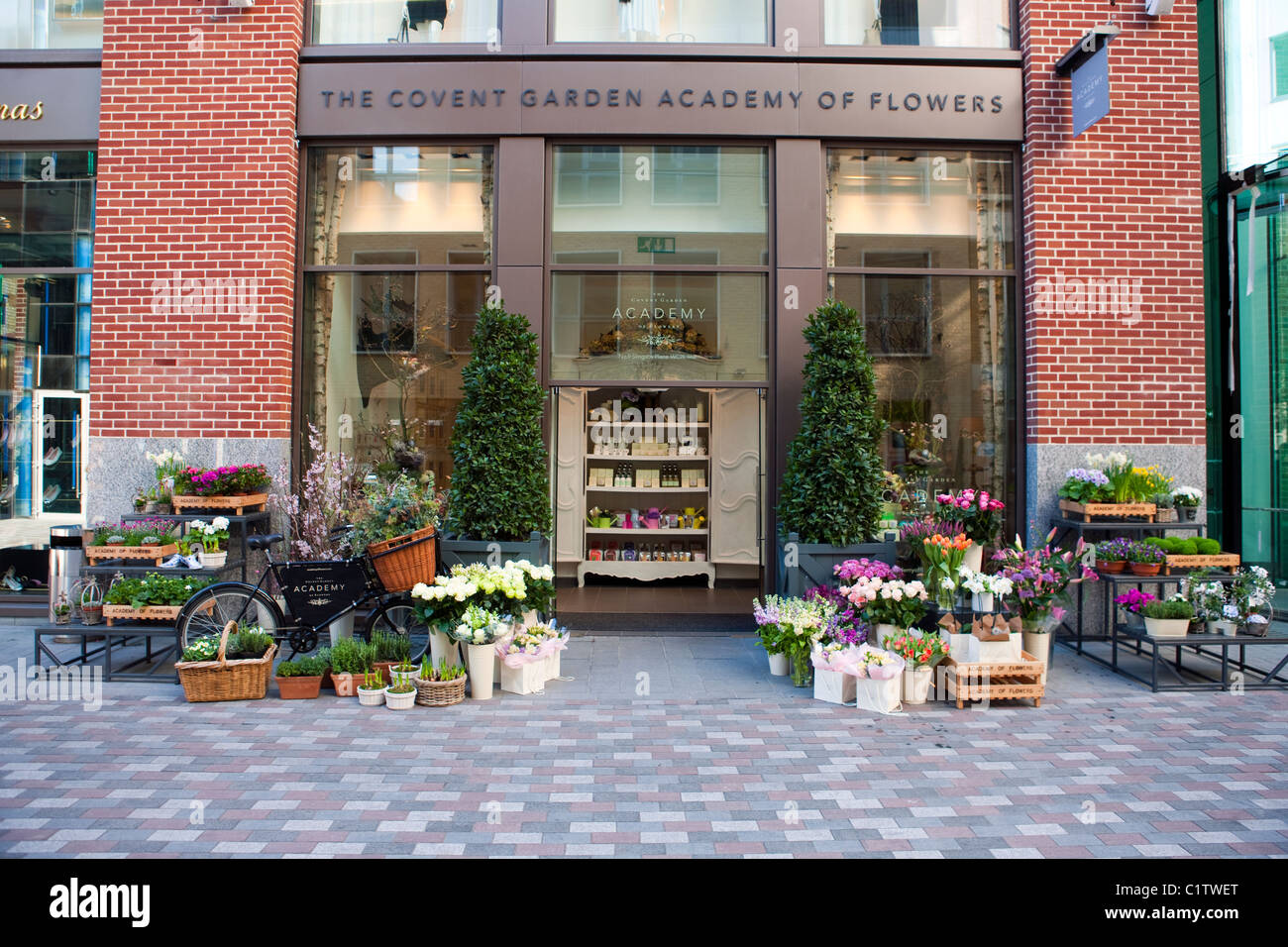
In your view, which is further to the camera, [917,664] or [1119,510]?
[1119,510]

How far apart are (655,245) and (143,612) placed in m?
5.49

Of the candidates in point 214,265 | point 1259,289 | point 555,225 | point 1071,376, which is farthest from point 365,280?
point 1259,289

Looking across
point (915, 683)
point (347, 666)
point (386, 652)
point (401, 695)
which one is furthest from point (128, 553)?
point (915, 683)

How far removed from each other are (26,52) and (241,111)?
Answer: 2.32 m

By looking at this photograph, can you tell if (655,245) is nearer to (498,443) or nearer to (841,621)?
(498,443)

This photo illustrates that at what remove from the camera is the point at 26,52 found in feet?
28.1

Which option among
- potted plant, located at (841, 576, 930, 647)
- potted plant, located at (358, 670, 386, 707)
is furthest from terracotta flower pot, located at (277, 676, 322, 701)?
potted plant, located at (841, 576, 930, 647)

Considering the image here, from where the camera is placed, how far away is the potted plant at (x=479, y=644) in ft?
20.4

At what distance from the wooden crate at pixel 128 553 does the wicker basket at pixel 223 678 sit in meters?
1.46

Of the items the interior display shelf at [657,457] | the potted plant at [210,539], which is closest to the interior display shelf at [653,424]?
the interior display shelf at [657,457]

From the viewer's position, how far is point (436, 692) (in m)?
6.06

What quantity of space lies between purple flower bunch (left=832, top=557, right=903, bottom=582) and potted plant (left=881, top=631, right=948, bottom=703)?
74cm

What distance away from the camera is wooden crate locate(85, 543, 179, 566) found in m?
7.08
